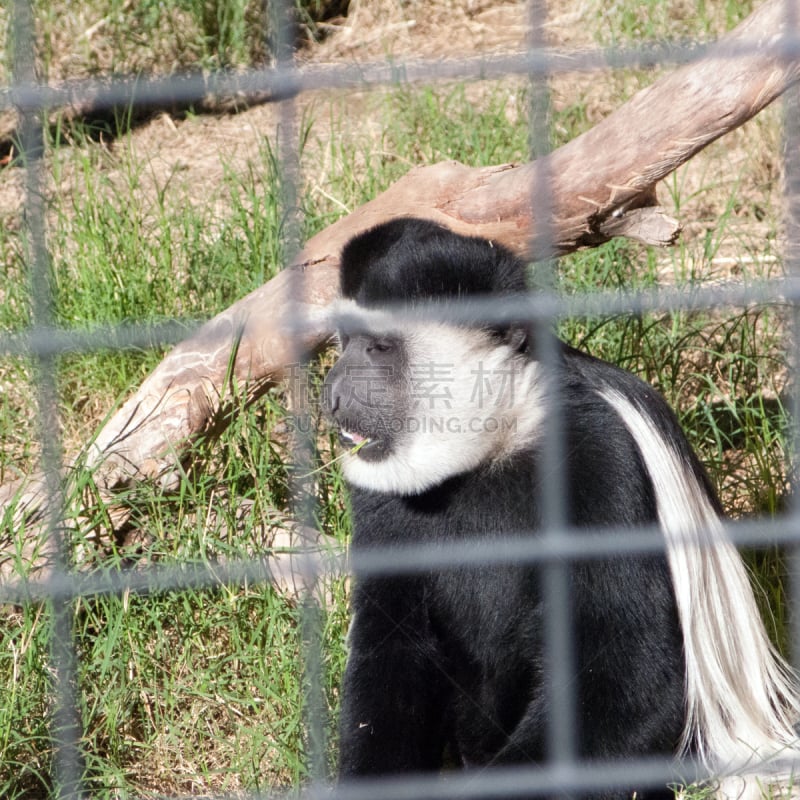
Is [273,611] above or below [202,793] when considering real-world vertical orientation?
above

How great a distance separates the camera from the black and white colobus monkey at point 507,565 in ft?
5.93

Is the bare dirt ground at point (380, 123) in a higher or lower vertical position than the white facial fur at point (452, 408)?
higher

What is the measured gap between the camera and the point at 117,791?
189cm

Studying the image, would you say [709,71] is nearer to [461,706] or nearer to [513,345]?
[513,345]

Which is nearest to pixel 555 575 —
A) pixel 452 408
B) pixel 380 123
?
pixel 452 408

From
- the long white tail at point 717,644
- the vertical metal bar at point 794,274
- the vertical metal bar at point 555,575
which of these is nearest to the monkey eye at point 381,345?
the vertical metal bar at point 555,575

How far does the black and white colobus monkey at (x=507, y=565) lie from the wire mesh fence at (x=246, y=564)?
0.12ft

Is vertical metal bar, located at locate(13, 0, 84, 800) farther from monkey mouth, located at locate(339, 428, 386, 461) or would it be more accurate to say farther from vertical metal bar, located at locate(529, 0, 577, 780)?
vertical metal bar, located at locate(529, 0, 577, 780)

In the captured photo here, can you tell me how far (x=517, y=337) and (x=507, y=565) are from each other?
1.19 feet

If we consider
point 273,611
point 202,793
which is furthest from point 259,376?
point 202,793

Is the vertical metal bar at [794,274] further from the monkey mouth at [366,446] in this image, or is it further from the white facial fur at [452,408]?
the monkey mouth at [366,446]

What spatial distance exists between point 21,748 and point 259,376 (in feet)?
2.51

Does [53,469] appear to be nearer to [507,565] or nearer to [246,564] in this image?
[246,564]

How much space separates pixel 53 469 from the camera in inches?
60.6
